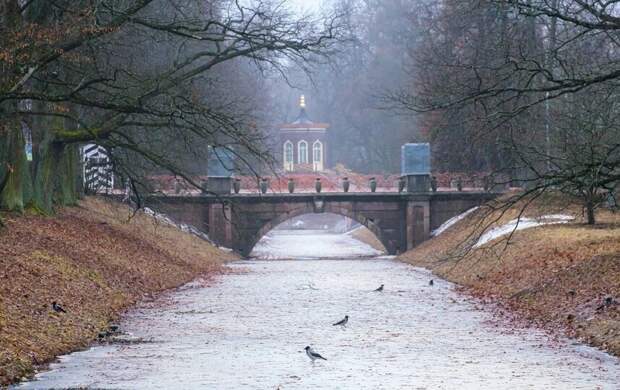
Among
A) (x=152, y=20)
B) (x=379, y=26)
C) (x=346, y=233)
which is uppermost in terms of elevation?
(x=379, y=26)

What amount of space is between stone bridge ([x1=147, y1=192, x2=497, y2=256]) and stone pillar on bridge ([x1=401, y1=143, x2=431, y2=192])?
1.78ft

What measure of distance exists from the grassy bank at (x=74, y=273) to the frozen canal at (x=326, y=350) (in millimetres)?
596

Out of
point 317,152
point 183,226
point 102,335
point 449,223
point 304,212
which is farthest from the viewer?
point 317,152

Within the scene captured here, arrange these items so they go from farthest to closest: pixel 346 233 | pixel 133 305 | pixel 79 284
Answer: pixel 346 233, pixel 133 305, pixel 79 284

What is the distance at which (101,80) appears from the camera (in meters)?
23.1

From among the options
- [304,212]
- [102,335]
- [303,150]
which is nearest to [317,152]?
[303,150]

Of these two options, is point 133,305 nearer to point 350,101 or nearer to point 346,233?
point 346,233

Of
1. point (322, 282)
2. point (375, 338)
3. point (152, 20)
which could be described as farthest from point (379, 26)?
point (375, 338)

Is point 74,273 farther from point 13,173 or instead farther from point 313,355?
point 313,355

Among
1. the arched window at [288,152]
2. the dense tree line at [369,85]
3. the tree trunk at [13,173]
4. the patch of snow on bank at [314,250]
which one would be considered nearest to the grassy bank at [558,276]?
the tree trunk at [13,173]

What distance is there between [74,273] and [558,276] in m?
10.7

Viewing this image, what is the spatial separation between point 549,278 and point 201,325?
8429 mm

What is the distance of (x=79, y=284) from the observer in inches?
942

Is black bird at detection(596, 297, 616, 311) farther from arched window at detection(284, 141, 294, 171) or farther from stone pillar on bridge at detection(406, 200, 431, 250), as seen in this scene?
arched window at detection(284, 141, 294, 171)
